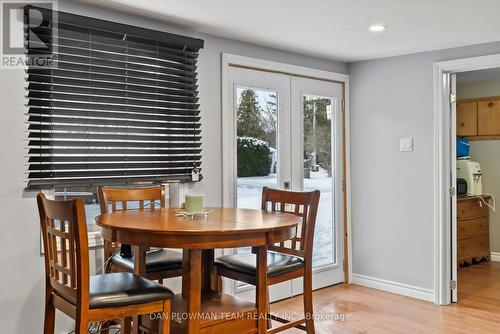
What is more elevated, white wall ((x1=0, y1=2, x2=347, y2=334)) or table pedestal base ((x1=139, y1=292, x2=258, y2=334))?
white wall ((x1=0, y1=2, x2=347, y2=334))

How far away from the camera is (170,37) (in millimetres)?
3273

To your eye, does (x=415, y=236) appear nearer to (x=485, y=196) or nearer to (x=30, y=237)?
(x=485, y=196)

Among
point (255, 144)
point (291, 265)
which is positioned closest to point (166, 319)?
point (291, 265)

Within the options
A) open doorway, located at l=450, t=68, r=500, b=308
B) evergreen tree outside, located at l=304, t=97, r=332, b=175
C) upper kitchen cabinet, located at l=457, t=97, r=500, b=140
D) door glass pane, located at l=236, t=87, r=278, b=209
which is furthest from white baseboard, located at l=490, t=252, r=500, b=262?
door glass pane, located at l=236, t=87, r=278, b=209

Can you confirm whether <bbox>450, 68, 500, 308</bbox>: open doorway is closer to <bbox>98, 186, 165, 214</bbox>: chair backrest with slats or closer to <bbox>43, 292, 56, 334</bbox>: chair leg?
<bbox>98, 186, 165, 214</bbox>: chair backrest with slats

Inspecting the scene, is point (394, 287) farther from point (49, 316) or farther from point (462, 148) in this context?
point (49, 316)

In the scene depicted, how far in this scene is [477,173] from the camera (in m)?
5.70

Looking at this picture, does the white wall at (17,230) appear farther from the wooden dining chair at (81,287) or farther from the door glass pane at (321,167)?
the door glass pane at (321,167)

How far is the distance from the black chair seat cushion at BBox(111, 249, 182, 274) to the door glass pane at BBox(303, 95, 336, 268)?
1.81 m

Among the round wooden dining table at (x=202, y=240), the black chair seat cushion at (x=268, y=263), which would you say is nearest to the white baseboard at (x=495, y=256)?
the black chair seat cushion at (x=268, y=263)

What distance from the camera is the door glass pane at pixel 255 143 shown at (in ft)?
12.7

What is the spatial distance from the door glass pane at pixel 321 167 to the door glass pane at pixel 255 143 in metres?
0.43

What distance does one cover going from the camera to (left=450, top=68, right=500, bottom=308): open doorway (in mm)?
5473

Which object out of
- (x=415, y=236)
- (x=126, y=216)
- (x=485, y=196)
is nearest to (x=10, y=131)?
(x=126, y=216)
